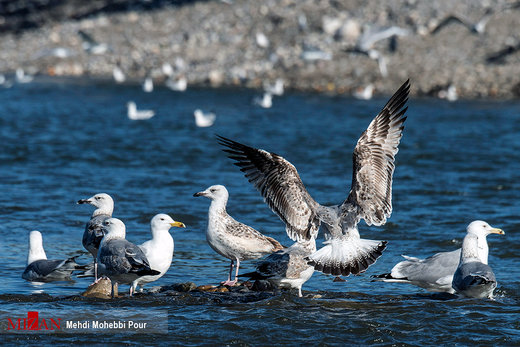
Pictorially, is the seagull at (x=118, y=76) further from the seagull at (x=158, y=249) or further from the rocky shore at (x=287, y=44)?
the seagull at (x=158, y=249)

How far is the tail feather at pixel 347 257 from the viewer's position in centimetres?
827

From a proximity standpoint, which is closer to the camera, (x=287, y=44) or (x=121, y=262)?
(x=121, y=262)

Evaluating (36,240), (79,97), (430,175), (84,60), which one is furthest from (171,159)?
(84,60)

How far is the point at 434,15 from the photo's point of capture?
35000 mm

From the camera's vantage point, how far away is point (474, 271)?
27.3 ft

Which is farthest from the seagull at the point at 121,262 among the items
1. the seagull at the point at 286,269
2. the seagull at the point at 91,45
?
the seagull at the point at 91,45

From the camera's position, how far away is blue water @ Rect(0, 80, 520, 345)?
25.6 ft

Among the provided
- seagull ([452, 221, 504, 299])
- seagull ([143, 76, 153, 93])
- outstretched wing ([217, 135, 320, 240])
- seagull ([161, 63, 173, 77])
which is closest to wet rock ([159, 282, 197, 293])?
outstretched wing ([217, 135, 320, 240])

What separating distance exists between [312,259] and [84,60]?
112 ft

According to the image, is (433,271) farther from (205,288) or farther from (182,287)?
(182,287)

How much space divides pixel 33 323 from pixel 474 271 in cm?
426

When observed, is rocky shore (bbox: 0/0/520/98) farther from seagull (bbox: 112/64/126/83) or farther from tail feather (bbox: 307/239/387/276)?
tail feather (bbox: 307/239/387/276)

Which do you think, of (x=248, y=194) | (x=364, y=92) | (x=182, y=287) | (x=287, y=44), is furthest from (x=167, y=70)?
(x=182, y=287)

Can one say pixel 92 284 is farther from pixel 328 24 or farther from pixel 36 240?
pixel 328 24
